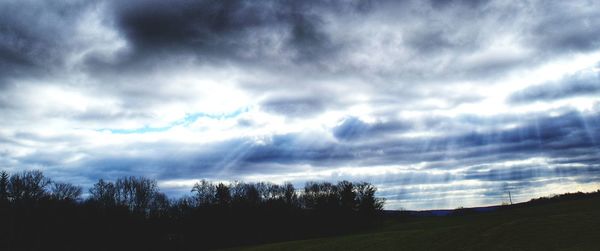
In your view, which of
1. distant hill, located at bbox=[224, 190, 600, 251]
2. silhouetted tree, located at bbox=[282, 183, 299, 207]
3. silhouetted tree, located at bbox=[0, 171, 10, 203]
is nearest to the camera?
distant hill, located at bbox=[224, 190, 600, 251]

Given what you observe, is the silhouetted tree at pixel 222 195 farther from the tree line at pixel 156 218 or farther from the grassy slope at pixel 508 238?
the grassy slope at pixel 508 238

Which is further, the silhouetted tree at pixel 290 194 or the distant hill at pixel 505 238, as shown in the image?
the silhouetted tree at pixel 290 194

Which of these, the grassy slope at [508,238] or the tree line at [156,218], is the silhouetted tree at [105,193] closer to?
the tree line at [156,218]

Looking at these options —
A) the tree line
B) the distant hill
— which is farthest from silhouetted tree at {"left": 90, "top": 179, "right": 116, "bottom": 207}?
the distant hill

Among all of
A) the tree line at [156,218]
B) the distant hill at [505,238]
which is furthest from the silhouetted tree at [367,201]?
A: the distant hill at [505,238]

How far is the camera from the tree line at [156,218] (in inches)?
3278

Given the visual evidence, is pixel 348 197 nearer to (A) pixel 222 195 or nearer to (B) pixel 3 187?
(A) pixel 222 195

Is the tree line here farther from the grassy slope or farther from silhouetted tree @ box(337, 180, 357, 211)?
the grassy slope

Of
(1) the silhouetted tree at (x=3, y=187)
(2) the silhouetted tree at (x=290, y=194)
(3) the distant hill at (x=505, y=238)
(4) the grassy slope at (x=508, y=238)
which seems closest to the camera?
(4) the grassy slope at (x=508, y=238)

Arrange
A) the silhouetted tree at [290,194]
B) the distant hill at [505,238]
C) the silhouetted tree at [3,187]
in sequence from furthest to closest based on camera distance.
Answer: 1. the silhouetted tree at [290,194]
2. the silhouetted tree at [3,187]
3. the distant hill at [505,238]

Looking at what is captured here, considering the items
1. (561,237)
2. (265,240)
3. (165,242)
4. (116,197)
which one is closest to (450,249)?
(561,237)

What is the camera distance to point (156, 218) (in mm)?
104750

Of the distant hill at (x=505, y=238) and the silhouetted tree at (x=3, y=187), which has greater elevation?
the silhouetted tree at (x=3, y=187)

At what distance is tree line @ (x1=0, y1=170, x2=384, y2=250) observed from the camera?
83.2 metres
